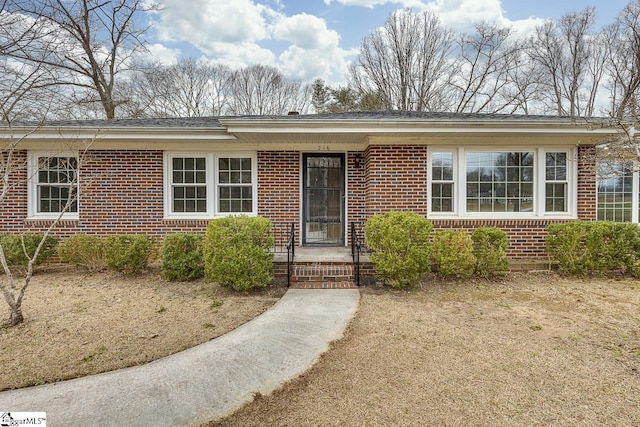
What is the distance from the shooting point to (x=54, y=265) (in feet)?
22.4

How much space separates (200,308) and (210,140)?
381 centimetres

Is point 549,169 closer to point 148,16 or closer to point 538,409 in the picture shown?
point 538,409

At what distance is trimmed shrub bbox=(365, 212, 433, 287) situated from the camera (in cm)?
512

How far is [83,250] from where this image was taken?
6.14m

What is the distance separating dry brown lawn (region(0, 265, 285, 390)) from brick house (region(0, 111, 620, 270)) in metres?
1.99

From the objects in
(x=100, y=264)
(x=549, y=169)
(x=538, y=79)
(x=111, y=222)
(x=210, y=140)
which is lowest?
(x=100, y=264)

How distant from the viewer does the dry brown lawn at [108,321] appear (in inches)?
116

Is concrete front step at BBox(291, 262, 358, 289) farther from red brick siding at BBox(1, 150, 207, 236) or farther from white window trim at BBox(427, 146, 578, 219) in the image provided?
red brick siding at BBox(1, 150, 207, 236)

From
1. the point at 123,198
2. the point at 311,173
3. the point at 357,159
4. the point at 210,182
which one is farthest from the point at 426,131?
the point at 123,198

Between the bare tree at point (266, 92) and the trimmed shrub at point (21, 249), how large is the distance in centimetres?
1592

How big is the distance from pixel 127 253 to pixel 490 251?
6.66m

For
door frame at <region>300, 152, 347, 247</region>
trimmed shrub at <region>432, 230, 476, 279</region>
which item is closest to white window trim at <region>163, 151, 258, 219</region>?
door frame at <region>300, 152, 347, 247</region>

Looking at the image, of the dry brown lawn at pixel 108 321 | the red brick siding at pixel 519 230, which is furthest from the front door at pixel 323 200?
the dry brown lawn at pixel 108 321

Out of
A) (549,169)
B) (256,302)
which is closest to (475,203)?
(549,169)
